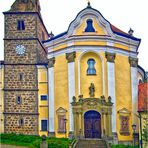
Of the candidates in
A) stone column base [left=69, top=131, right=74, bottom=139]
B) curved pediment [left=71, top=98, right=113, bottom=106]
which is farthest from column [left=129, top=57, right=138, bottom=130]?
stone column base [left=69, top=131, right=74, bottom=139]

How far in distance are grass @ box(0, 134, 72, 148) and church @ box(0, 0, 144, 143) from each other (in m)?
2.31

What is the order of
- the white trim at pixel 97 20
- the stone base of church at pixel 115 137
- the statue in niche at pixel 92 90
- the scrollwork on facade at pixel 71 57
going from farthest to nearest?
the white trim at pixel 97 20
the scrollwork on facade at pixel 71 57
the statue in niche at pixel 92 90
the stone base of church at pixel 115 137

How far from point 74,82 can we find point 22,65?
7245mm

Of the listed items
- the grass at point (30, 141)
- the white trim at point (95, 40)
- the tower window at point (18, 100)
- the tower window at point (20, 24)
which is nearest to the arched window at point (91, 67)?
the white trim at point (95, 40)

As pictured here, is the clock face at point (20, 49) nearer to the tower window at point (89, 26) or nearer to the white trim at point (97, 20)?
the white trim at point (97, 20)

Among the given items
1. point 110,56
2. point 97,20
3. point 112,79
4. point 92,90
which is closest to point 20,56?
point 92,90

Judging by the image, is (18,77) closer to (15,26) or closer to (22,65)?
(22,65)

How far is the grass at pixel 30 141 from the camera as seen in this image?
37656 mm

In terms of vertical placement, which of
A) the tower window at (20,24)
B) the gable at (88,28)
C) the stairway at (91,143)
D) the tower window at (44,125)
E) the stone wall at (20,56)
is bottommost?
the stairway at (91,143)

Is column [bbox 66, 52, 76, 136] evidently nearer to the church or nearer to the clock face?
the church

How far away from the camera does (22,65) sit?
1881 inches

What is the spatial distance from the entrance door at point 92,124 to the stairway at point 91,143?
6.99 ft

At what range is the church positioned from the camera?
144 feet

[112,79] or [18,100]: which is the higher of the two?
[112,79]
